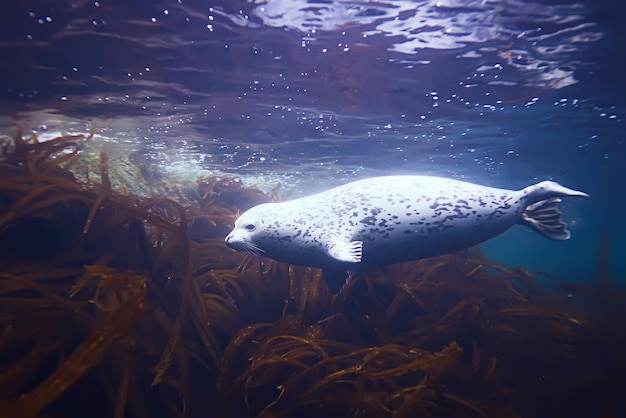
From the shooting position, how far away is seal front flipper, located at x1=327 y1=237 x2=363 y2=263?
3861 millimetres

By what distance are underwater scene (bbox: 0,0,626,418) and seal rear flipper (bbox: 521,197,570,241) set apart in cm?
3

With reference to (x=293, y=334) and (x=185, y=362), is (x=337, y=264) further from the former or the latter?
(x=185, y=362)

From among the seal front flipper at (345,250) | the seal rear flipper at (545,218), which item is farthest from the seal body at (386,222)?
the seal rear flipper at (545,218)

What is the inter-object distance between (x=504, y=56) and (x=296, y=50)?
4.44 metres

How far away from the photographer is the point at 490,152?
16.1 m

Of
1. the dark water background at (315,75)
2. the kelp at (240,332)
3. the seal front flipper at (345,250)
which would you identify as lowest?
the kelp at (240,332)

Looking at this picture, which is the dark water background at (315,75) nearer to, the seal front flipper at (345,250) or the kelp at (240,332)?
the kelp at (240,332)

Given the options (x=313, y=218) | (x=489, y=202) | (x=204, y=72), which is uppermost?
(x=204, y=72)

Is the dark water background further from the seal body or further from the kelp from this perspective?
the seal body

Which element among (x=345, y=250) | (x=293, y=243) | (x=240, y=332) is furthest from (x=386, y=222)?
(x=240, y=332)

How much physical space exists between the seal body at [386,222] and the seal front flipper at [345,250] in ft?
0.04

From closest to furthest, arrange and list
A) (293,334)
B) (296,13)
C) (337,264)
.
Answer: (293,334)
(337,264)
(296,13)

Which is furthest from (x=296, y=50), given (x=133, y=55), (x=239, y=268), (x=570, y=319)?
(x=570, y=319)

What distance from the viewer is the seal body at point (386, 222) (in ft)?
14.1
